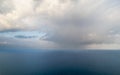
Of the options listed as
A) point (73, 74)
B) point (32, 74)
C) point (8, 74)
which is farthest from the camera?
point (73, 74)

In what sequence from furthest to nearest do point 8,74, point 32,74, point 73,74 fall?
point 73,74 < point 32,74 < point 8,74

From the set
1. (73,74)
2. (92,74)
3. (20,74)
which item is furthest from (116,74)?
(20,74)

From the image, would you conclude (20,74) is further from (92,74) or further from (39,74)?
(92,74)

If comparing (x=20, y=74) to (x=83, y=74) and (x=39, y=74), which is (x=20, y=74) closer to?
(x=39, y=74)

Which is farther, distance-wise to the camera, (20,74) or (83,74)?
(83,74)

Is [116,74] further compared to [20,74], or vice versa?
[116,74]

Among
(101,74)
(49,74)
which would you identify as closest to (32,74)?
(49,74)

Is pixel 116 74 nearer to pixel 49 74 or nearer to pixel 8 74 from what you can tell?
pixel 49 74
